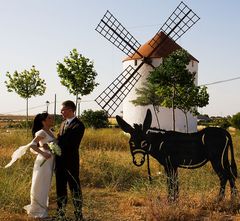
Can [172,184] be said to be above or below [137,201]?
above

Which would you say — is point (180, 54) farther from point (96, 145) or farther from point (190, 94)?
point (96, 145)

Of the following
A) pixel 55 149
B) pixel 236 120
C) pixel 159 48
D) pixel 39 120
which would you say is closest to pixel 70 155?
pixel 55 149

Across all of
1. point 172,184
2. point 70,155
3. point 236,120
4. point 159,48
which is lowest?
point 172,184

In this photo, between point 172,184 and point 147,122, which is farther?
point 147,122

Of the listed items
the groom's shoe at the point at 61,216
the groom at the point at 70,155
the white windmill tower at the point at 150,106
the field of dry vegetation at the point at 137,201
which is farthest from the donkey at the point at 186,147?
the white windmill tower at the point at 150,106

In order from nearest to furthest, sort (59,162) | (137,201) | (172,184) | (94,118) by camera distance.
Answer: (59,162) < (172,184) < (137,201) < (94,118)

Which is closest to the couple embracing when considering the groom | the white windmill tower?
the groom

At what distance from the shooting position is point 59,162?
5.35 m

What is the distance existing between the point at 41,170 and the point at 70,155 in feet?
1.92

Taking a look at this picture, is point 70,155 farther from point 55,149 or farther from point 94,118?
point 94,118

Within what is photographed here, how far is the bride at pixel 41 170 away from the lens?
550cm

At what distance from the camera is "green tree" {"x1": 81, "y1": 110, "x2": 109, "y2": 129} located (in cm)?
2742

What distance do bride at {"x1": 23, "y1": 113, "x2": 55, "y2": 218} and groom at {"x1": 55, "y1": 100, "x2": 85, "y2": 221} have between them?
8.4 inches

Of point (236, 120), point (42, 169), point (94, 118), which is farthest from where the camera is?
point (236, 120)
